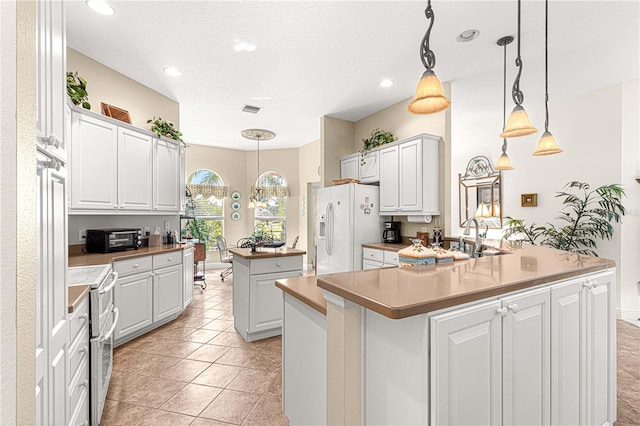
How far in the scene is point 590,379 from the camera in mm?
1550

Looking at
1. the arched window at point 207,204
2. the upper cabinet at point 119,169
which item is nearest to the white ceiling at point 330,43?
the upper cabinet at point 119,169

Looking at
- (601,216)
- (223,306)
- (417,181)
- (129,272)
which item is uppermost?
(417,181)

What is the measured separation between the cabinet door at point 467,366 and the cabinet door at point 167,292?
3178mm

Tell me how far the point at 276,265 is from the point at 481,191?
3857 millimetres

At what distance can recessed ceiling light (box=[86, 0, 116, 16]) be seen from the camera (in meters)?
2.30

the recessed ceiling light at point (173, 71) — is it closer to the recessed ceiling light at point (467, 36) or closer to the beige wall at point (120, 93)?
the beige wall at point (120, 93)

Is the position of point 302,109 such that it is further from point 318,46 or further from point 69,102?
point 69,102

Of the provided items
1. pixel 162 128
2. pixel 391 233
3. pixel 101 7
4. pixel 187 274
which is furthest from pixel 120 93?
pixel 391 233

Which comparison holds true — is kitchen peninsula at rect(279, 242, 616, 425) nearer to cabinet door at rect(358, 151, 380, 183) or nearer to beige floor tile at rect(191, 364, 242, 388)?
beige floor tile at rect(191, 364, 242, 388)

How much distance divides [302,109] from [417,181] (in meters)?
2.15

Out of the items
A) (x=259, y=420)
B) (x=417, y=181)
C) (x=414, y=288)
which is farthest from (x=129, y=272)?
(x=417, y=181)

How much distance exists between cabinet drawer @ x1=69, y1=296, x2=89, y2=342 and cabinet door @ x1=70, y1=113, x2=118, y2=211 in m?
1.64

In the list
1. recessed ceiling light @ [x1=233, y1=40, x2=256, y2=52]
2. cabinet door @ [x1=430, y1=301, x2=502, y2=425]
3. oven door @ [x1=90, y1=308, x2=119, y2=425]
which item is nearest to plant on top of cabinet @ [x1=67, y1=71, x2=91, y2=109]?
recessed ceiling light @ [x1=233, y1=40, x2=256, y2=52]

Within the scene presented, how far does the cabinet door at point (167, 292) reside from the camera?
10.8ft
